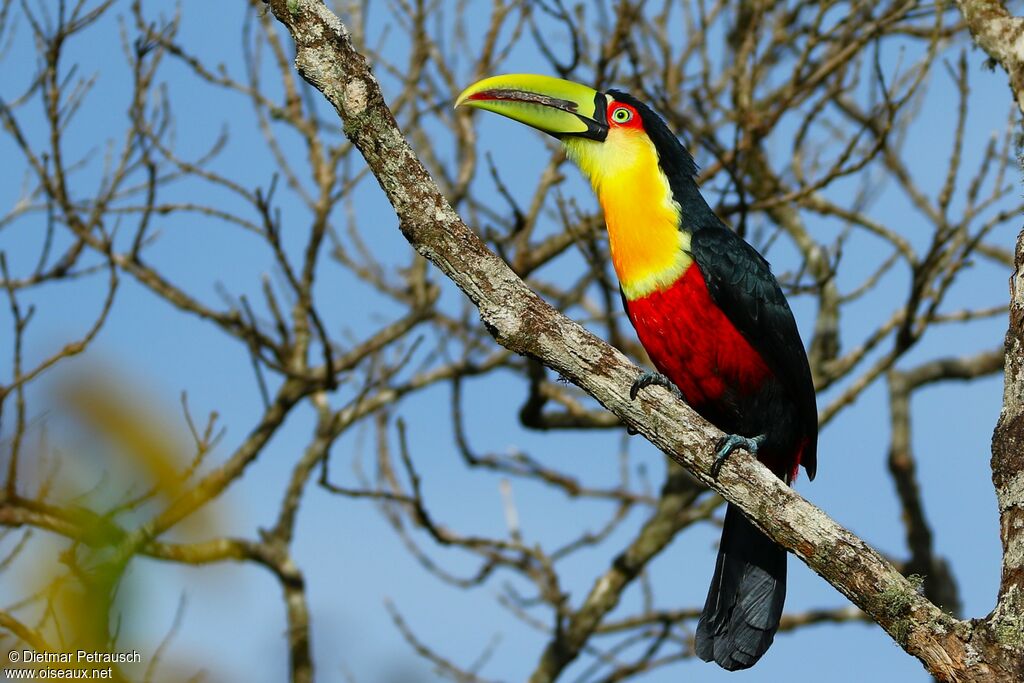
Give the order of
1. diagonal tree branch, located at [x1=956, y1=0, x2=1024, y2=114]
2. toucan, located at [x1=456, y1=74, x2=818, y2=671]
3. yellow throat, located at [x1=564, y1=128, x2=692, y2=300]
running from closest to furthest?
1. toucan, located at [x1=456, y1=74, x2=818, y2=671]
2. yellow throat, located at [x1=564, y1=128, x2=692, y2=300]
3. diagonal tree branch, located at [x1=956, y1=0, x2=1024, y2=114]

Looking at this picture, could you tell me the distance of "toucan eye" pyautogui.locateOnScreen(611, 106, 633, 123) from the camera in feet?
16.5

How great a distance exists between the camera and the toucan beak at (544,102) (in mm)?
4980

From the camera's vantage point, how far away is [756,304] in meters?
4.69

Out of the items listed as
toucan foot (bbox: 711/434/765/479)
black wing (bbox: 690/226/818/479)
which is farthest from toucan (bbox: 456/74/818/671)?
toucan foot (bbox: 711/434/765/479)

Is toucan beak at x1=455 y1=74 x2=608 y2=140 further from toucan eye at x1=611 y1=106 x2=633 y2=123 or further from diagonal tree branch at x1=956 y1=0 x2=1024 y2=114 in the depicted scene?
diagonal tree branch at x1=956 y1=0 x2=1024 y2=114

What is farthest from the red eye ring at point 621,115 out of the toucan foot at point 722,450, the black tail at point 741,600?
the toucan foot at point 722,450

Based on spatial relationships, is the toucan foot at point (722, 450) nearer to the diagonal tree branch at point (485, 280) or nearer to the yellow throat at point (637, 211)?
the diagonal tree branch at point (485, 280)

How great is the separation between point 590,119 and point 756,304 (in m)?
1.14

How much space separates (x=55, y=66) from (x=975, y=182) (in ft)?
17.6

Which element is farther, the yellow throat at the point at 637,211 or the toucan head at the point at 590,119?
the toucan head at the point at 590,119

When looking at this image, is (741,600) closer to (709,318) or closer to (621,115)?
(709,318)

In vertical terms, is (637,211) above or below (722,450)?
above

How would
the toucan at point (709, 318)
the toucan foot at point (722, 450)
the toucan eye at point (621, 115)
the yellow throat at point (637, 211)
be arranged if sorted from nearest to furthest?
the toucan foot at point (722, 450) → the toucan at point (709, 318) → the yellow throat at point (637, 211) → the toucan eye at point (621, 115)

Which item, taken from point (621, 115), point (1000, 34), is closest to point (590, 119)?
point (621, 115)
